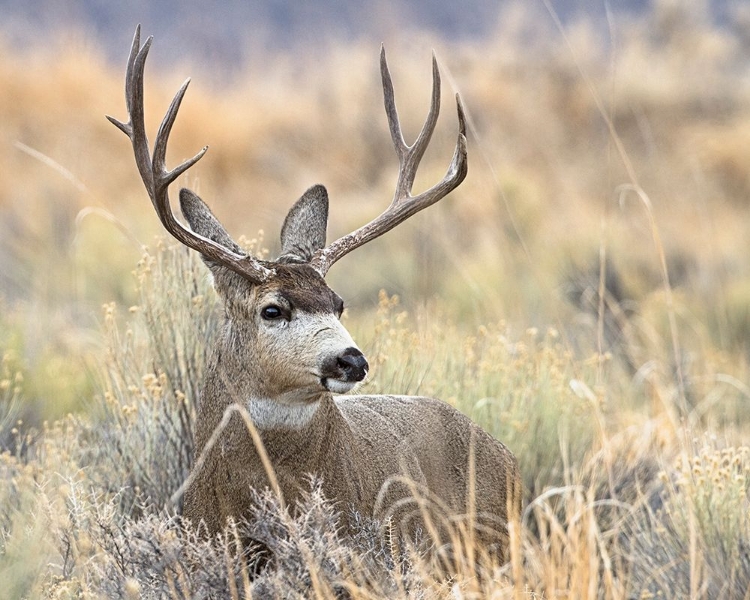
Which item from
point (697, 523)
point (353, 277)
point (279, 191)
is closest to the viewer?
point (697, 523)

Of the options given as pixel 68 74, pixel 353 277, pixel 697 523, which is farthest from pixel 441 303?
pixel 68 74

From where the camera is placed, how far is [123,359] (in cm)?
601

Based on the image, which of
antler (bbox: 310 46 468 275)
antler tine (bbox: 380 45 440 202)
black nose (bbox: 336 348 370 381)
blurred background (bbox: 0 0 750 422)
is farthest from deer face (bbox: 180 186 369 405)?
blurred background (bbox: 0 0 750 422)

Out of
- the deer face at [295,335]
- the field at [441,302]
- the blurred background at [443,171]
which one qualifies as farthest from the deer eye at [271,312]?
the blurred background at [443,171]

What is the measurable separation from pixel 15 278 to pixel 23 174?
14.7 feet

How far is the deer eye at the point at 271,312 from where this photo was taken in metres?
4.68

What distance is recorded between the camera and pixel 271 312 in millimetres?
4684

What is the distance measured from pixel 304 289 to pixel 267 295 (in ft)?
0.44

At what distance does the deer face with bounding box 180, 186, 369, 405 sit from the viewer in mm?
4469

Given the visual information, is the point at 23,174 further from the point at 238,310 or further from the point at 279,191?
the point at 238,310

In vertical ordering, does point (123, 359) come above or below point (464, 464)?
above

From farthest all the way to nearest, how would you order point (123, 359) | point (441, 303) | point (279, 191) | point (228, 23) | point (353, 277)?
point (228, 23) → point (279, 191) → point (353, 277) → point (441, 303) → point (123, 359)

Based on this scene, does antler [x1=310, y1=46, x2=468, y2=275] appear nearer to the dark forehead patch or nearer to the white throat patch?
the dark forehead patch

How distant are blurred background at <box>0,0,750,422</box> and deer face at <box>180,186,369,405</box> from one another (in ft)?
4.94
